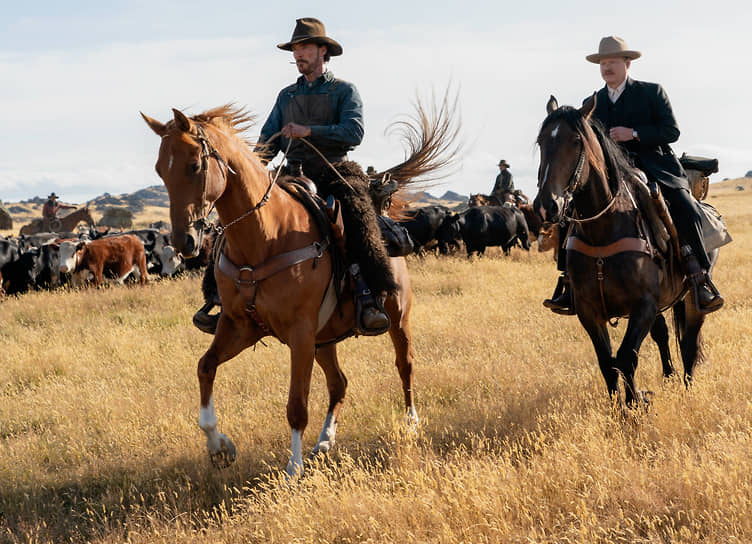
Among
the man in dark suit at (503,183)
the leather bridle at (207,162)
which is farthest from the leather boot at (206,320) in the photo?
the man in dark suit at (503,183)

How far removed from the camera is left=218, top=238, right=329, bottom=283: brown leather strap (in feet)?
16.5

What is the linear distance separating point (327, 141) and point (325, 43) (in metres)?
0.92

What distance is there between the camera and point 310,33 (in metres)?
6.16

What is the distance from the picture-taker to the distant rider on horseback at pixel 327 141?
5691mm

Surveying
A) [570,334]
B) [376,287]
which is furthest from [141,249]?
[376,287]

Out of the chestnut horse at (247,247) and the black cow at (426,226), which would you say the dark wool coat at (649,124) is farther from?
the black cow at (426,226)

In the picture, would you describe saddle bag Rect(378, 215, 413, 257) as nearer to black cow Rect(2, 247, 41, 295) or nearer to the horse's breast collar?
the horse's breast collar

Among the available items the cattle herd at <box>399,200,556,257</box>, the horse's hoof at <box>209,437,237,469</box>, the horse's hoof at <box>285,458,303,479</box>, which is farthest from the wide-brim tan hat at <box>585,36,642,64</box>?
the cattle herd at <box>399,200,556,257</box>

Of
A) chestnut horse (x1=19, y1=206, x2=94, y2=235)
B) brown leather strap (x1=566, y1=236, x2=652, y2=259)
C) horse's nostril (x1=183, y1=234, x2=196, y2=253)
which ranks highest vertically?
horse's nostril (x1=183, y1=234, x2=196, y2=253)

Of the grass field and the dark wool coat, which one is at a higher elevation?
the dark wool coat

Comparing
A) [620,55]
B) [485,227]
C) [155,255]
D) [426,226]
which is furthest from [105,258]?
[620,55]

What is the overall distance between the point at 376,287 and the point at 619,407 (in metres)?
2.35

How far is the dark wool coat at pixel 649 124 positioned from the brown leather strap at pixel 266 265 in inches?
132

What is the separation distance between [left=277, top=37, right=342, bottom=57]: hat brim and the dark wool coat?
2.67 metres
